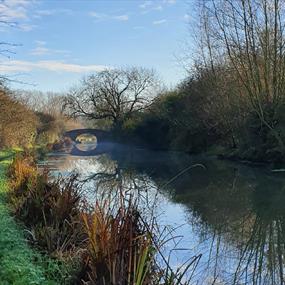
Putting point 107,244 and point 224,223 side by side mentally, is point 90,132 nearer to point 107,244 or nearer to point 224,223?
point 224,223

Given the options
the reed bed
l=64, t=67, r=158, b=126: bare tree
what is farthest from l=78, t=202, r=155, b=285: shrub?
l=64, t=67, r=158, b=126: bare tree

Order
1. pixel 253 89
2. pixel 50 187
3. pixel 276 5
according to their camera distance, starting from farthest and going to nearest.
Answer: pixel 253 89 → pixel 276 5 → pixel 50 187

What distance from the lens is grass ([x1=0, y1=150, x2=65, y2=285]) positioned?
3.88 meters

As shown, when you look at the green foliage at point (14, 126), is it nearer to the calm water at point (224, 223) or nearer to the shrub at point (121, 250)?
the calm water at point (224, 223)

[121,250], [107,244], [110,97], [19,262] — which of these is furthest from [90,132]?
[121,250]

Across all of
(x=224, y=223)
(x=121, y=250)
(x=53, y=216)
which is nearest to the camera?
(x=121, y=250)

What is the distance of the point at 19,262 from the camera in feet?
14.0

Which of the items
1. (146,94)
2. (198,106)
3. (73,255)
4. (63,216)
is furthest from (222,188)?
(146,94)

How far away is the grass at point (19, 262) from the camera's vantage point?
388 centimetres

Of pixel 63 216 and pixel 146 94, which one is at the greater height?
pixel 146 94

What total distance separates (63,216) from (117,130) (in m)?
43.0

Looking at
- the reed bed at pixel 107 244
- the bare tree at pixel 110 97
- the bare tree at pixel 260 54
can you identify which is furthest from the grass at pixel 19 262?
the bare tree at pixel 110 97

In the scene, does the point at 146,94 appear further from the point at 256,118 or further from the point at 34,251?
the point at 34,251

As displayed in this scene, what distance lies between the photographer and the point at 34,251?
5055 millimetres
